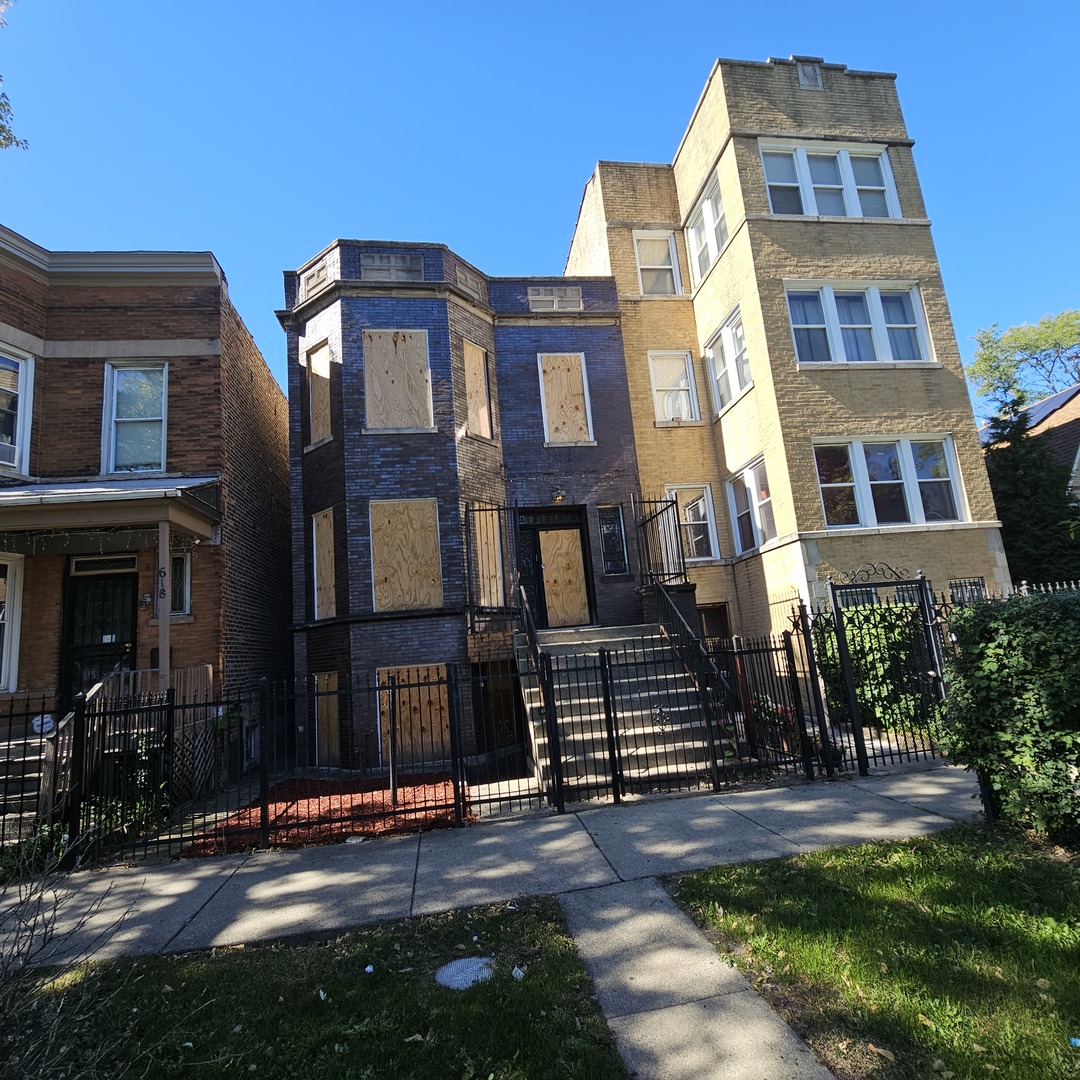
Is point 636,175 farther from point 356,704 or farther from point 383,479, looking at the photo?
point 356,704

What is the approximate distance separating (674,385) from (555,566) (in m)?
5.73

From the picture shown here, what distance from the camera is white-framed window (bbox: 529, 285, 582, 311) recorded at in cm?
1517

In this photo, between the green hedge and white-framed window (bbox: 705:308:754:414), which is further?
white-framed window (bbox: 705:308:754:414)

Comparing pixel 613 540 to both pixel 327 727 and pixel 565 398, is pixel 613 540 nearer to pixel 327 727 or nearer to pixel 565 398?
pixel 565 398

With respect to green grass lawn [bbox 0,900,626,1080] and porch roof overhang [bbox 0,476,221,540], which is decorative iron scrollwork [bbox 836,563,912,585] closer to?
green grass lawn [bbox 0,900,626,1080]

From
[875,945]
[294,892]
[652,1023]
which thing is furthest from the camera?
[294,892]

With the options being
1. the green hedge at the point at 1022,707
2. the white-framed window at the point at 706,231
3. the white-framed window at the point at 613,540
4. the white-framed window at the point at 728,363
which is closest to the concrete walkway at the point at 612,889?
Result: the green hedge at the point at 1022,707

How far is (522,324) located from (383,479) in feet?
17.5

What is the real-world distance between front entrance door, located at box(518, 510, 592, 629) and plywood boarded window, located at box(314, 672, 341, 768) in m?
4.34

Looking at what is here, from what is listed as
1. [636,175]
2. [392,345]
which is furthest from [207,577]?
[636,175]

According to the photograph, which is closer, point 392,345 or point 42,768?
point 42,768

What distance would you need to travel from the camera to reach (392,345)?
13.2 m

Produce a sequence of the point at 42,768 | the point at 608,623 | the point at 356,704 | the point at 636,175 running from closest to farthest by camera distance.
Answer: the point at 42,768, the point at 356,704, the point at 608,623, the point at 636,175

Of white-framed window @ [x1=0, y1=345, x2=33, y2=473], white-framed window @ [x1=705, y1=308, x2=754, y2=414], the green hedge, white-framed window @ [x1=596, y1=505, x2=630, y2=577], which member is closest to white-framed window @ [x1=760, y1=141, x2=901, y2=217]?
white-framed window @ [x1=705, y1=308, x2=754, y2=414]
